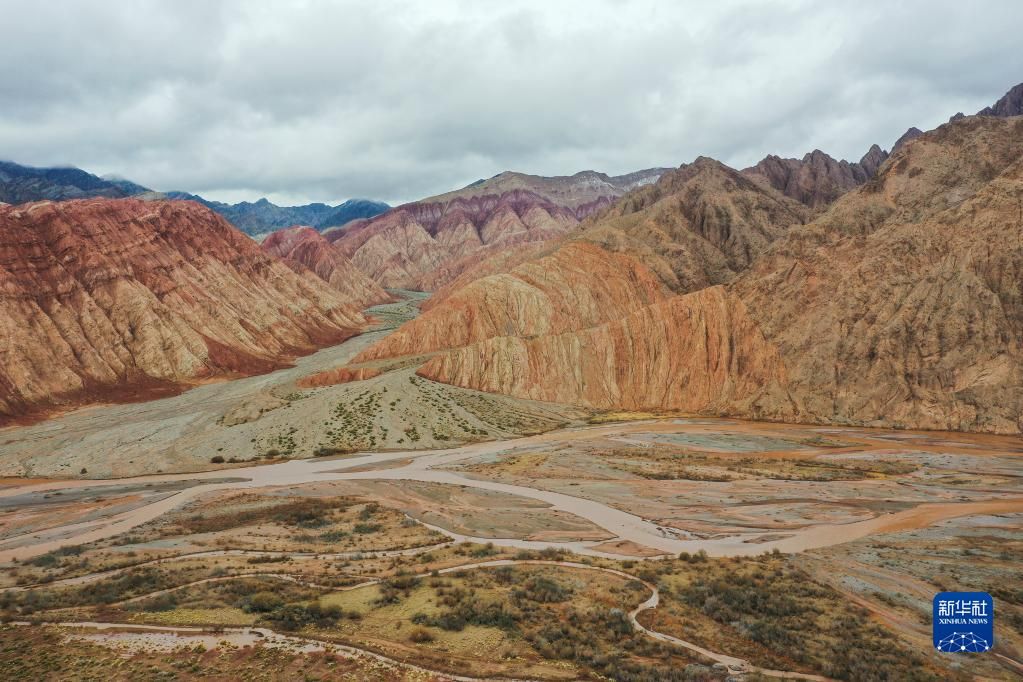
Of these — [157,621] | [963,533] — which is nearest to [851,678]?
[963,533]

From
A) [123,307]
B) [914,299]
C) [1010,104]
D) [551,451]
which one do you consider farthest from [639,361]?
[1010,104]

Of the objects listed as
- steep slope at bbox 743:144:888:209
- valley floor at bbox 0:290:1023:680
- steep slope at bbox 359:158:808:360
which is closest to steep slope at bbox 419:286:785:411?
valley floor at bbox 0:290:1023:680

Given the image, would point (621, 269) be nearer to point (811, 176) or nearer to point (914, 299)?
point (914, 299)

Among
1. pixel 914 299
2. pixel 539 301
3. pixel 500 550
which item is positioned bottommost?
pixel 500 550

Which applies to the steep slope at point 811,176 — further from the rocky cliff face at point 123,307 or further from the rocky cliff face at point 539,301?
the rocky cliff face at point 123,307

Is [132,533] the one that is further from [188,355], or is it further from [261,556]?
[188,355]
